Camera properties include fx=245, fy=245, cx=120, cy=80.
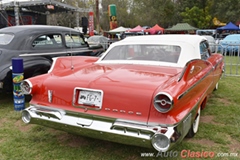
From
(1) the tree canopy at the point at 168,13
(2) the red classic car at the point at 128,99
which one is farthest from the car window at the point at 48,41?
(1) the tree canopy at the point at 168,13

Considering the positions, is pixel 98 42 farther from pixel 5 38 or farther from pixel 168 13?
pixel 168 13

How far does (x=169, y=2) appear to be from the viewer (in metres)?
39.8

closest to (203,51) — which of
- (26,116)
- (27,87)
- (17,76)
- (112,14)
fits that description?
(27,87)

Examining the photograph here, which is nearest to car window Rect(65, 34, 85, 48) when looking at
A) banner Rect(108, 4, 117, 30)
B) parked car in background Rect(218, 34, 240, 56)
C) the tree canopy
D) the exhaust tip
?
the exhaust tip

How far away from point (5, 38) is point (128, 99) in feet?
13.1

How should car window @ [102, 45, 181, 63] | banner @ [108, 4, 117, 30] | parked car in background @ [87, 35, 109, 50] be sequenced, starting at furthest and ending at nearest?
1. banner @ [108, 4, 117, 30]
2. parked car in background @ [87, 35, 109, 50]
3. car window @ [102, 45, 181, 63]

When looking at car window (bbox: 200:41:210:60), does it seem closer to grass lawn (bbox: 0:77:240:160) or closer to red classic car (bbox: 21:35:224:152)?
red classic car (bbox: 21:35:224:152)

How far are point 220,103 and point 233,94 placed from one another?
844 mm

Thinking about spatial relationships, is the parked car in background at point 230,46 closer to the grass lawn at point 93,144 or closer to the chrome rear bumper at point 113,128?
the grass lawn at point 93,144

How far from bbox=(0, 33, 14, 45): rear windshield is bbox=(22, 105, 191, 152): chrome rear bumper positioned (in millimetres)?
2804

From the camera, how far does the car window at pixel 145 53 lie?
3.64 meters

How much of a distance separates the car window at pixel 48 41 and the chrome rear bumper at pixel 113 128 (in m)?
2.82

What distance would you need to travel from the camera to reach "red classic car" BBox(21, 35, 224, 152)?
2.39m

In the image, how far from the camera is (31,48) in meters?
5.29
